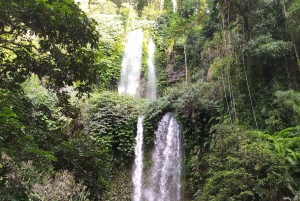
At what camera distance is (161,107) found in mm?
12086

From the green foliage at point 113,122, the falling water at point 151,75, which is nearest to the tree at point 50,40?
the green foliage at point 113,122

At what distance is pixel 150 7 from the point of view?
74.5 feet

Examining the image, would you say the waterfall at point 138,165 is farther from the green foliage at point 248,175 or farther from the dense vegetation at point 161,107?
the green foliage at point 248,175

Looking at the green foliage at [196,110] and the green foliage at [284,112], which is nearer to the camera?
the green foliage at [284,112]

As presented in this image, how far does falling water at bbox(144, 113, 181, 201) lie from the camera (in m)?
10.7

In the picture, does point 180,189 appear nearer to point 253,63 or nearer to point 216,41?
point 253,63

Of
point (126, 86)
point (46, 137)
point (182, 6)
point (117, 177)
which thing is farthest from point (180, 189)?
point (182, 6)

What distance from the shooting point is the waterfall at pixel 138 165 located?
1118 centimetres

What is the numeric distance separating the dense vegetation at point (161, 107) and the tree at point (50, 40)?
0.02 m

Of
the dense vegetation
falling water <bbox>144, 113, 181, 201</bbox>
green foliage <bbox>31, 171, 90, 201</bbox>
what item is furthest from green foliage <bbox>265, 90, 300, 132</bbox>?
green foliage <bbox>31, 171, 90, 201</bbox>

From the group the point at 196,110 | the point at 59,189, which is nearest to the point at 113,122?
the point at 196,110

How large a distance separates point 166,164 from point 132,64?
31.8 ft

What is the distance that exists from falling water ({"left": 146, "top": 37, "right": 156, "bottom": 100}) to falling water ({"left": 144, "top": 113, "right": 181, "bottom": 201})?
226 inches

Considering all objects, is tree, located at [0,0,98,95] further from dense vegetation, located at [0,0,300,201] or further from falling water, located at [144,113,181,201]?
falling water, located at [144,113,181,201]
